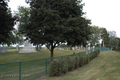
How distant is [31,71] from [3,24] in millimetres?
6764

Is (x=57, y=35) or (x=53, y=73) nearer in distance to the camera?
(x=53, y=73)

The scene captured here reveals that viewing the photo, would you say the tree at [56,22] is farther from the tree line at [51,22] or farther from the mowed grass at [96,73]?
the mowed grass at [96,73]

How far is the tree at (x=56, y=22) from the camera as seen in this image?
43.4ft

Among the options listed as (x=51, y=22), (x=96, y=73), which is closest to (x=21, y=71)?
(x=96, y=73)

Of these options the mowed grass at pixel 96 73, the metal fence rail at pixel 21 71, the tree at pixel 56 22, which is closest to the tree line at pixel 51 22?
the tree at pixel 56 22

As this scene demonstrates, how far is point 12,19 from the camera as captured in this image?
13156 millimetres

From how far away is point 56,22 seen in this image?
13047 mm

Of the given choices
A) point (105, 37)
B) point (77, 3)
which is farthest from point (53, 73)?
point (105, 37)

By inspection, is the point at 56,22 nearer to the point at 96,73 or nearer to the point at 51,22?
the point at 51,22

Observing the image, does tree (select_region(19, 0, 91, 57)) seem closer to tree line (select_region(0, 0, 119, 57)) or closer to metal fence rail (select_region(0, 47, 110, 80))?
tree line (select_region(0, 0, 119, 57))

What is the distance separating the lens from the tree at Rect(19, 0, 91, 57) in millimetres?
13219

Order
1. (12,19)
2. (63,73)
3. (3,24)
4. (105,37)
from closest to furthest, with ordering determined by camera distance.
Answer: (63,73) → (3,24) → (12,19) → (105,37)

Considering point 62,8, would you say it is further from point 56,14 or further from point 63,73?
point 63,73

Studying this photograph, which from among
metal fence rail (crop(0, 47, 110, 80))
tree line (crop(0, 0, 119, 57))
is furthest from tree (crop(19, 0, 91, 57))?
metal fence rail (crop(0, 47, 110, 80))
